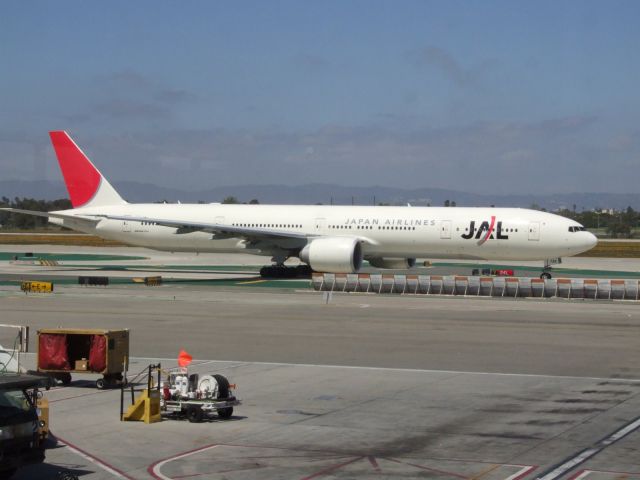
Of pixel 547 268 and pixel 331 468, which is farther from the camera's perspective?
pixel 547 268

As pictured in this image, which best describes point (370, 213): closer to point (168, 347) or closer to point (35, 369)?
point (168, 347)

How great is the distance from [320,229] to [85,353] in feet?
115

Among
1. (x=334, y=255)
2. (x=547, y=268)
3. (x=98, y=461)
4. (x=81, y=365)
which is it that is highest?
(x=334, y=255)

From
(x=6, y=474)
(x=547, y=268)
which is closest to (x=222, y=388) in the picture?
(x=6, y=474)

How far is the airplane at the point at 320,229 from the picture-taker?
53.2 metres

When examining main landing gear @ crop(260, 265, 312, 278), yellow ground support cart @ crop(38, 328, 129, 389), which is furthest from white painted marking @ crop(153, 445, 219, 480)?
main landing gear @ crop(260, 265, 312, 278)

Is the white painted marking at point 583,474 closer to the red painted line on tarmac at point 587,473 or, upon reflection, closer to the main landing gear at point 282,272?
the red painted line on tarmac at point 587,473

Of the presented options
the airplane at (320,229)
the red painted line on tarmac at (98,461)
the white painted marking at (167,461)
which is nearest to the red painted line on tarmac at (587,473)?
the white painted marking at (167,461)

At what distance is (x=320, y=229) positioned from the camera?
57.0 m

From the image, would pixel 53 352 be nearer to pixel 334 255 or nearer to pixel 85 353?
pixel 85 353

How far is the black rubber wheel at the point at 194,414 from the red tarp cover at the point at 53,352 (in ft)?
17.1

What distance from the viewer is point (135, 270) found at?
65250 mm

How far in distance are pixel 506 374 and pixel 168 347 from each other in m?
10.4

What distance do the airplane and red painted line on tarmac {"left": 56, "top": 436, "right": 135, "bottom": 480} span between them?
1441 inches
